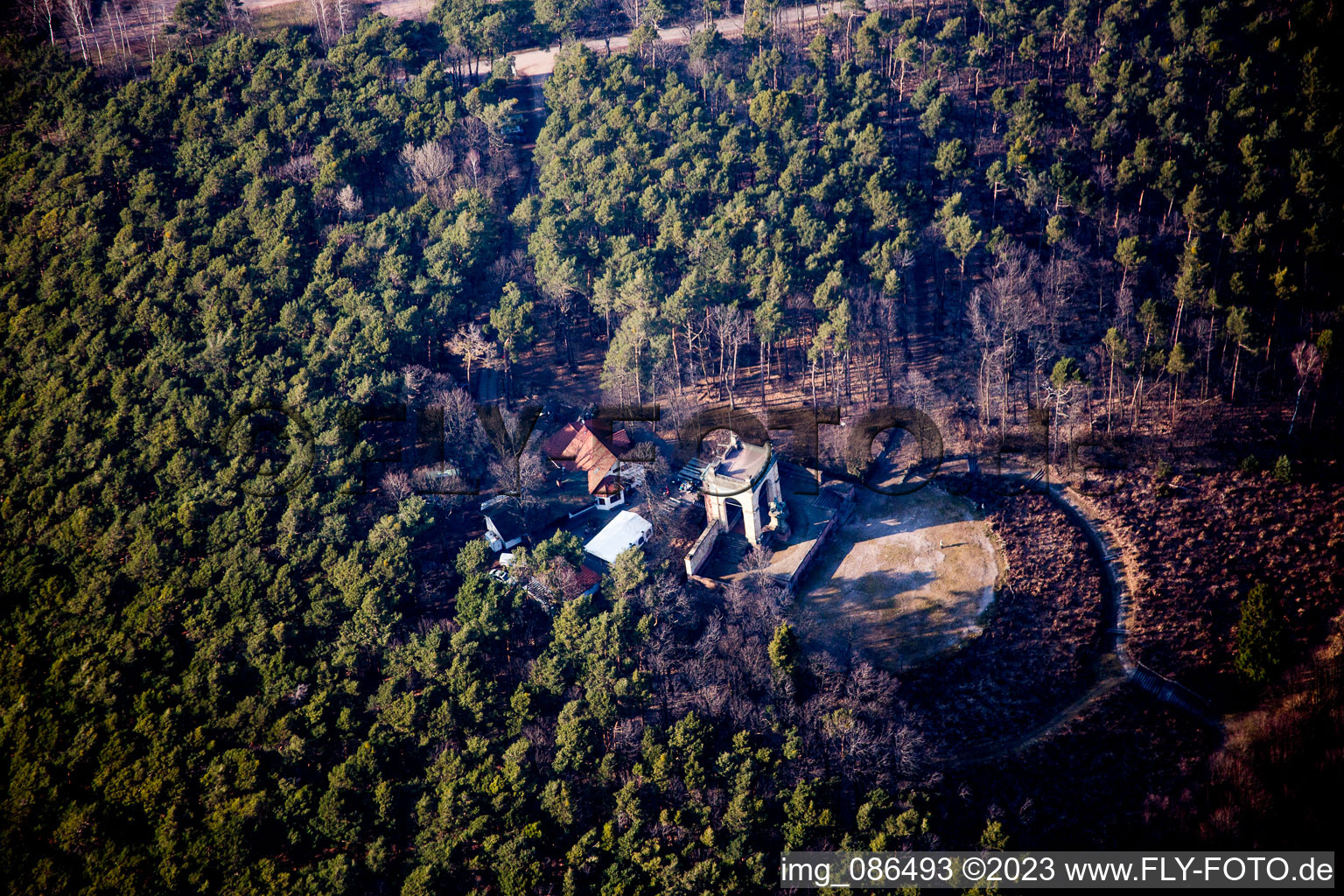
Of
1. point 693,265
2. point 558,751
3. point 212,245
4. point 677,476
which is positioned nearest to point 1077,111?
point 693,265

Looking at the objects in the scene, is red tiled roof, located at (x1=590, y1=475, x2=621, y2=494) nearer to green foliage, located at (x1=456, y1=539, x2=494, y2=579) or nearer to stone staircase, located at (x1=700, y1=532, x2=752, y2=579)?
stone staircase, located at (x1=700, y1=532, x2=752, y2=579)

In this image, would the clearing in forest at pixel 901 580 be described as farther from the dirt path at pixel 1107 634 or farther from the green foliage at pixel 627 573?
the green foliage at pixel 627 573

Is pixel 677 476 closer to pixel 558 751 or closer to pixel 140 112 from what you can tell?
pixel 558 751

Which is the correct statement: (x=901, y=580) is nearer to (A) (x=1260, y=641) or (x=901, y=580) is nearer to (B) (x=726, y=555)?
(B) (x=726, y=555)

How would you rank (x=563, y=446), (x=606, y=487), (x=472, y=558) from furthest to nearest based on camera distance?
(x=563, y=446), (x=606, y=487), (x=472, y=558)

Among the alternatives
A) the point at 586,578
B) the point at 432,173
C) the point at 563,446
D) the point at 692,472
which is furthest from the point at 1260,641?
the point at 432,173

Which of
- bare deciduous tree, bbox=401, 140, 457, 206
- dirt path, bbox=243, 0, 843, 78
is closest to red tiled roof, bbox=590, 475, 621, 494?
bare deciduous tree, bbox=401, 140, 457, 206
